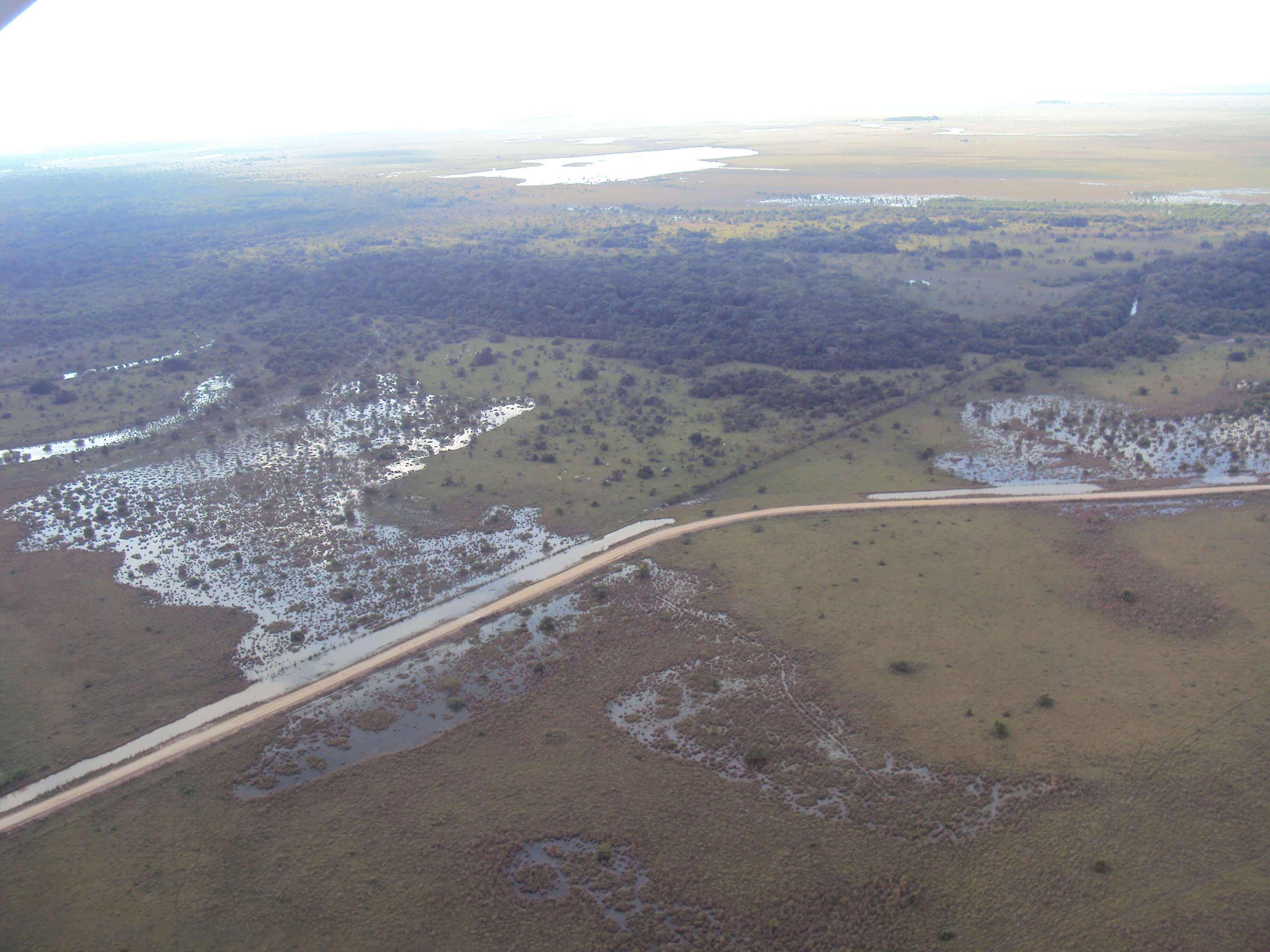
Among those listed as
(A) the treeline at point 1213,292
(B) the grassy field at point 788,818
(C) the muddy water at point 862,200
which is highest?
(C) the muddy water at point 862,200

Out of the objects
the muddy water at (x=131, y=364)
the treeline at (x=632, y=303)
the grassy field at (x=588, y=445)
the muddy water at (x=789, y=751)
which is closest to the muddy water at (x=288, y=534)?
the grassy field at (x=588, y=445)

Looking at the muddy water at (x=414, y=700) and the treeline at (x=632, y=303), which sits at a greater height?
the treeline at (x=632, y=303)

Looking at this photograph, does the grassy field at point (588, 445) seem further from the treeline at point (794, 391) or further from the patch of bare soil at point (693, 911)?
the patch of bare soil at point (693, 911)

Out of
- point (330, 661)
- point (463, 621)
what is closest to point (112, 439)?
point (330, 661)

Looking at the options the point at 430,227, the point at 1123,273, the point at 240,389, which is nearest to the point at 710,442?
the point at 240,389

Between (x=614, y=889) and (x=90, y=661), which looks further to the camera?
(x=90, y=661)

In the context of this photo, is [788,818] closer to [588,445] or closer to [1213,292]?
[588,445]

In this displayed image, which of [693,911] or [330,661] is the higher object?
[330,661]

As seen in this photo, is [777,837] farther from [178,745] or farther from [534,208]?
[534,208]
